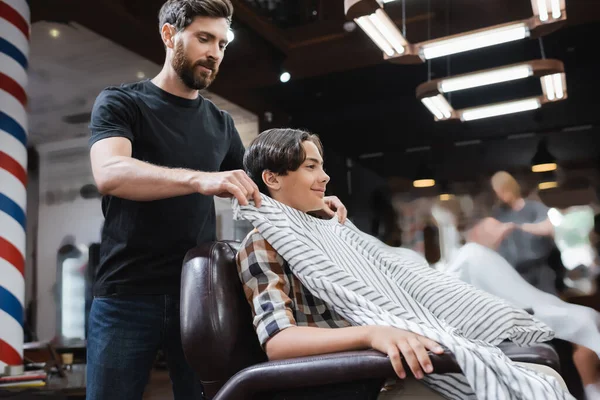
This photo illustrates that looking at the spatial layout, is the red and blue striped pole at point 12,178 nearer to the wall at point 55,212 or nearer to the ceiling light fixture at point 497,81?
the ceiling light fixture at point 497,81

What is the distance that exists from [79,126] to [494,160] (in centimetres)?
579

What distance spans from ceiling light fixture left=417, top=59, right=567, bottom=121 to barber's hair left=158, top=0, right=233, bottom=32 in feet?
10.1

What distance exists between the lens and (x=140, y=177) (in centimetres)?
123

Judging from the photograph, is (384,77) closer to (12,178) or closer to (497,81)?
(497,81)

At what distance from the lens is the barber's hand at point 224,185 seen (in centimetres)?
120

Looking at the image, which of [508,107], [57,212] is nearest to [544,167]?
[508,107]

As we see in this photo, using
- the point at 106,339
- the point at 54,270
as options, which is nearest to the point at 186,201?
the point at 106,339

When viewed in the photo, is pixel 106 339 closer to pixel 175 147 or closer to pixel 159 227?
pixel 159 227

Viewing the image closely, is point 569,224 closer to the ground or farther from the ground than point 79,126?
closer to the ground

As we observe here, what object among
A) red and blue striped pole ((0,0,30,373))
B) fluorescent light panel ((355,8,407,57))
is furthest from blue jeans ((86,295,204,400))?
red and blue striped pole ((0,0,30,373))

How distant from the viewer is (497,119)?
23.6 ft

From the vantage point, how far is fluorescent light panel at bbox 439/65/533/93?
406 cm

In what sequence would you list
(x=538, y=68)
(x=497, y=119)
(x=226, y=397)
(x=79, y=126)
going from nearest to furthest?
(x=226, y=397)
(x=538, y=68)
(x=497, y=119)
(x=79, y=126)

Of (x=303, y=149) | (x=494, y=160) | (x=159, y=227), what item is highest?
(x=494, y=160)
